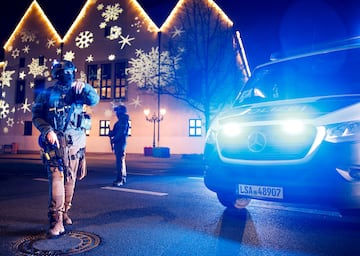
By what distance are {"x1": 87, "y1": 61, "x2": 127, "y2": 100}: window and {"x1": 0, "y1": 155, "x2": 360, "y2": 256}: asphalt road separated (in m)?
23.1

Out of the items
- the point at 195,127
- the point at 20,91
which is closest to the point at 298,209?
the point at 195,127

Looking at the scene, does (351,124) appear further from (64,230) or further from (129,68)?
(129,68)

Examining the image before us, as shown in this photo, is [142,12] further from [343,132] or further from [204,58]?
[343,132]

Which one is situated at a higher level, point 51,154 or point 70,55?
point 70,55

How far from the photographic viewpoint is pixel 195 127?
1044 inches

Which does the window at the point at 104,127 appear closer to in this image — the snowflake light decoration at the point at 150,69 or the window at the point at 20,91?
the snowflake light decoration at the point at 150,69

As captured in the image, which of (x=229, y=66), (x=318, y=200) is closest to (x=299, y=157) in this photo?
(x=318, y=200)

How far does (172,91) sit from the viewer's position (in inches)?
1050

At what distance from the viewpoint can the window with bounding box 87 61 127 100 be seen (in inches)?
1145

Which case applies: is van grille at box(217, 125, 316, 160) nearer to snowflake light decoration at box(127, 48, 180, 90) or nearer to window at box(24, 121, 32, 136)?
snowflake light decoration at box(127, 48, 180, 90)

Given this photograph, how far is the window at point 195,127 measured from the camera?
2638cm

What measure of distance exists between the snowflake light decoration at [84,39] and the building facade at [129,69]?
0.09 m

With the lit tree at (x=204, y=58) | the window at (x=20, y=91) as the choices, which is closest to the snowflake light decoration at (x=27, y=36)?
the window at (x=20, y=91)

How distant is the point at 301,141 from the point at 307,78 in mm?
1700
